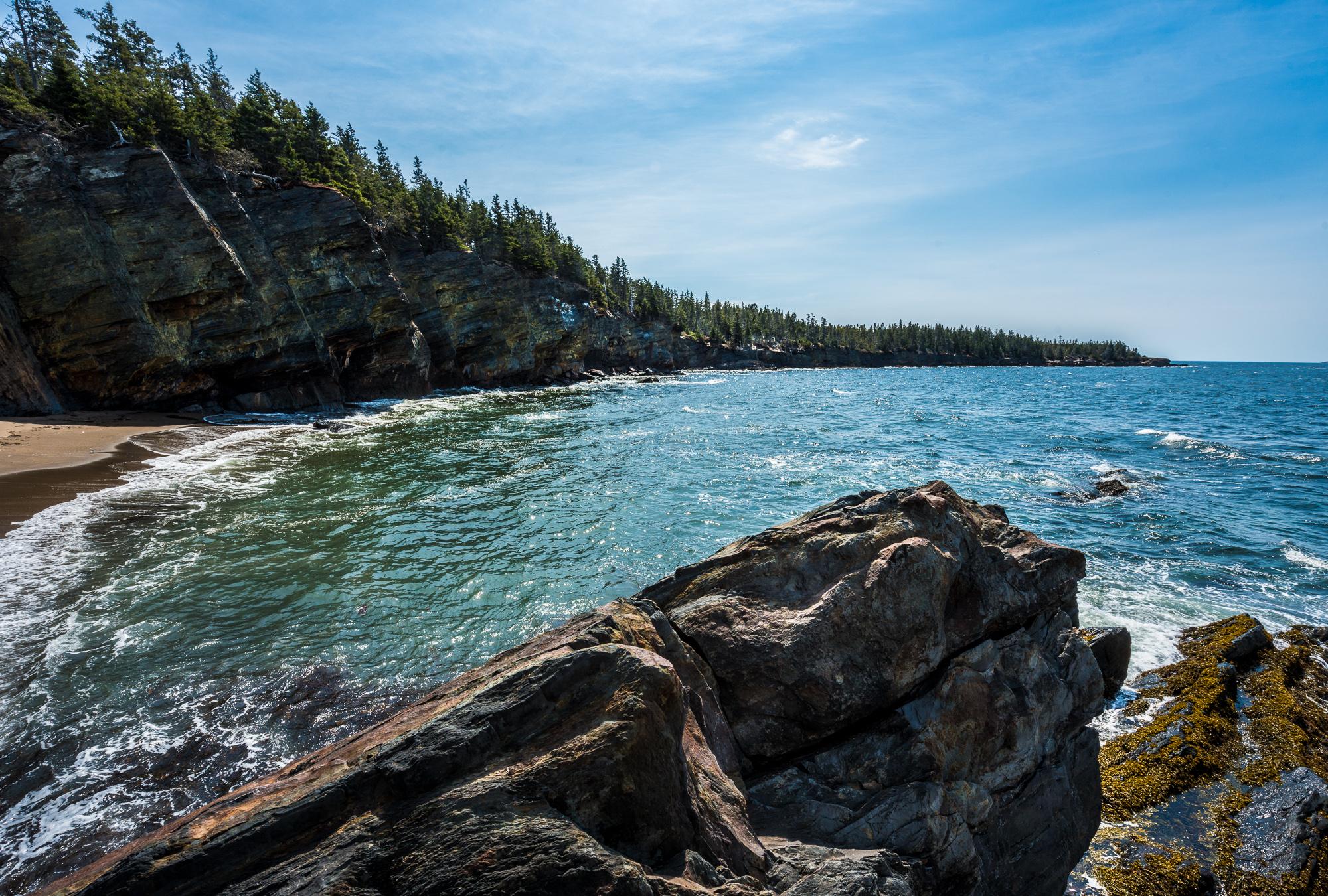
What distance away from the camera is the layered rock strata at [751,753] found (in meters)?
3.32

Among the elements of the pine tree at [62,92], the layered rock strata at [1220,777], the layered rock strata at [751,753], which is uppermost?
the pine tree at [62,92]

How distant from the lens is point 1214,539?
1603 cm

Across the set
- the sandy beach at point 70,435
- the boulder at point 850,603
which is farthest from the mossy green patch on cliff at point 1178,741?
the sandy beach at point 70,435

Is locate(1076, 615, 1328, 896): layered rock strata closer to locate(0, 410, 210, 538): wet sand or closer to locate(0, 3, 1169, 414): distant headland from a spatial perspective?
locate(0, 410, 210, 538): wet sand

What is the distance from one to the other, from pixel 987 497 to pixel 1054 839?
1608 cm

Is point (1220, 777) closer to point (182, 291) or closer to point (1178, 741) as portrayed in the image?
point (1178, 741)

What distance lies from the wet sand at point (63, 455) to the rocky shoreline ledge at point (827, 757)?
654 inches

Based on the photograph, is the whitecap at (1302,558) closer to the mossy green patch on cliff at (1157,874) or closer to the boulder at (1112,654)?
the boulder at (1112,654)

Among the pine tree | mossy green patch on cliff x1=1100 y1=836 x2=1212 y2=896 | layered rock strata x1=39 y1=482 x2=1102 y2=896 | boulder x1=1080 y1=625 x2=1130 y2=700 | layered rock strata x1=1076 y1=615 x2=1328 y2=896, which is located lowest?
mossy green patch on cliff x1=1100 y1=836 x2=1212 y2=896

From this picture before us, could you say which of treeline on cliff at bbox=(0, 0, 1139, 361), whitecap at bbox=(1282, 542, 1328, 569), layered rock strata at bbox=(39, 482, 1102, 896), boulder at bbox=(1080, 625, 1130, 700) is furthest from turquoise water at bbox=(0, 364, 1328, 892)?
treeline on cliff at bbox=(0, 0, 1139, 361)

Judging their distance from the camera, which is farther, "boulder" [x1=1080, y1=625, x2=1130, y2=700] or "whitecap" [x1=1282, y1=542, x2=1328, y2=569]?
"whitecap" [x1=1282, y1=542, x2=1328, y2=569]

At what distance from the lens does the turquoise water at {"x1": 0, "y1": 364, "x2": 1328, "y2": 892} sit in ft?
23.3

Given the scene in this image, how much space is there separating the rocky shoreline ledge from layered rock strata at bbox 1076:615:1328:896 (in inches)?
1.3

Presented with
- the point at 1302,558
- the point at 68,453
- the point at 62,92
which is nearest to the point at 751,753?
the point at 1302,558
